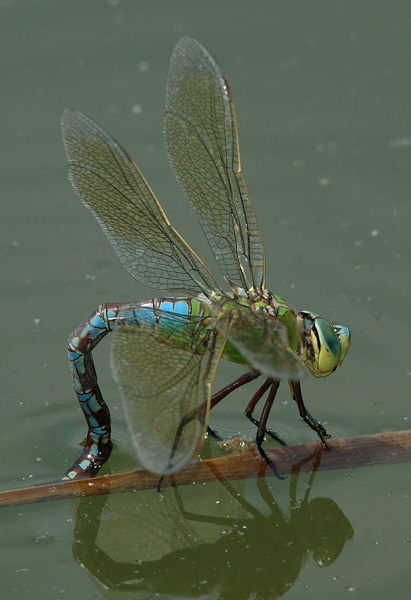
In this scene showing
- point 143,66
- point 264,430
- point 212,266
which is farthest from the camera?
point 143,66

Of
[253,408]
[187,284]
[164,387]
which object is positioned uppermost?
[187,284]

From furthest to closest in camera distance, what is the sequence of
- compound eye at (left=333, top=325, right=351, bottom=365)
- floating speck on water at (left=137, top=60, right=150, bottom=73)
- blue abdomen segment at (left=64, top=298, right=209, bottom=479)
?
floating speck on water at (left=137, top=60, right=150, bottom=73) → compound eye at (left=333, top=325, right=351, bottom=365) → blue abdomen segment at (left=64, top=298, right=209, bottom=479)

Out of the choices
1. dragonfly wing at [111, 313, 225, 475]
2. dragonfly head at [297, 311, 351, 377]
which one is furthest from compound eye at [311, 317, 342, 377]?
dragonfly wing at [111, 313, 225, 475]

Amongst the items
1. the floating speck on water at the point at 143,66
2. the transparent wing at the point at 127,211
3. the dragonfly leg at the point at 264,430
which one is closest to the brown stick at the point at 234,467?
the dragonfly leg at the point at 264,430

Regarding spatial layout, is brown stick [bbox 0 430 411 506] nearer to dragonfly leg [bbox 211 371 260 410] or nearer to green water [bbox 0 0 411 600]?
green water [bbox 0 0 411 600]

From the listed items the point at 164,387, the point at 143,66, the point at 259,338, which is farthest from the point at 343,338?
the point at 143,66

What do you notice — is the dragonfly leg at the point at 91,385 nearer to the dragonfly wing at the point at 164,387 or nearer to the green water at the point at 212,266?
the green water at the point at 212,266

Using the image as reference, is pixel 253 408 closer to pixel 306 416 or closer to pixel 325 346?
pixel 306 416

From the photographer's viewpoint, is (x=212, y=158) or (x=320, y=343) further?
(x=212, y=158)
